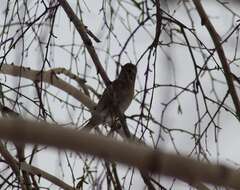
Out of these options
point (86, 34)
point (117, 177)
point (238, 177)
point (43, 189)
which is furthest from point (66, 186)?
point (238, 177)

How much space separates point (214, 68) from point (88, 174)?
788 millimetres

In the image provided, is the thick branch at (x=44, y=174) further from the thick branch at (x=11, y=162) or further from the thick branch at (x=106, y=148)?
the thick branch at (x=106, y=148)

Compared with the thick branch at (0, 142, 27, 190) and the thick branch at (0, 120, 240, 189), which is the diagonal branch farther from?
the thick branch at (0, 120, 240, 189)

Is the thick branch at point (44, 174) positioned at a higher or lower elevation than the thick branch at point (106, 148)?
higher

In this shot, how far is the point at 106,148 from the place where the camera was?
527mm

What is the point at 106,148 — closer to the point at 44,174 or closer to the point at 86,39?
the point at 86,39

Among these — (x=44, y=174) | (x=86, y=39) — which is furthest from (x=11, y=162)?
(x=86, y=39)

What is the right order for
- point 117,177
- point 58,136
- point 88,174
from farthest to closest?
point 88,174
point 117,177
point 58,136

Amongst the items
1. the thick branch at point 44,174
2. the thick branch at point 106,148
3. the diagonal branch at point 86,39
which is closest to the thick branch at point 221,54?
the diagonal branch at point 86,39

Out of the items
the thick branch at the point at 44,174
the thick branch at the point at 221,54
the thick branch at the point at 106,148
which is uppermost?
the thick branch at the point at 221,54

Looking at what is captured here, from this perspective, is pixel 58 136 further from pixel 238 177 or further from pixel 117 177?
pixel 117 177

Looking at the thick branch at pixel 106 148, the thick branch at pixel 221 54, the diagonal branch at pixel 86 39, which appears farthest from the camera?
the diagonal branch at pixel 86 39

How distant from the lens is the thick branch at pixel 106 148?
0.52 metres

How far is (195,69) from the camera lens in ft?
7.51
